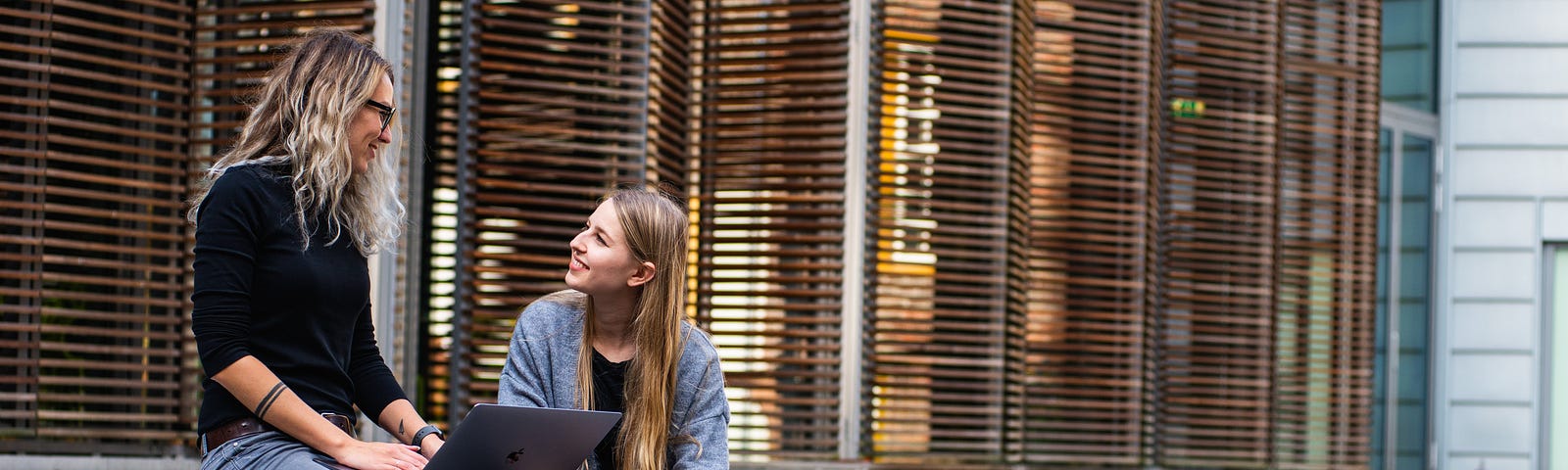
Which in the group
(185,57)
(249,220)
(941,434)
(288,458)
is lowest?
(941,434)

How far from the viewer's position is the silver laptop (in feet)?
8.23

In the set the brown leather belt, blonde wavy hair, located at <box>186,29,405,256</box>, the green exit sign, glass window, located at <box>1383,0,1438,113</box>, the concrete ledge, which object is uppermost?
glass window, located at <box>1383,0,1438,113</box>

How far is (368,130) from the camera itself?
2.60 meters

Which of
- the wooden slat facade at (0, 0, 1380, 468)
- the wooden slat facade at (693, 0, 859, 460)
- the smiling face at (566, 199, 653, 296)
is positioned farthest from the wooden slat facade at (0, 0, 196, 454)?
the smiling face at (566, 199, 653, 296)

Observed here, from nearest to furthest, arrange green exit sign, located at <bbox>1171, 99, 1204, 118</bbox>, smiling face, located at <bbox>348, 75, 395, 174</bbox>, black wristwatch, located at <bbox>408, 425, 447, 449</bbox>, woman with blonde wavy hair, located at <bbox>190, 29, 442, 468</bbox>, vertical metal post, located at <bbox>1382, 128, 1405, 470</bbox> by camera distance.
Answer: woman with blonde wavy hair, located at <bbox>190, 29, 442, 468</bbox> → smiling face, located at <bbox>348, 75, 395, 174</bbox> → black wristwatch, located at <bbox>408, 425, 447, 449</bbox> → green exit sign, located at <bbox>1171, 99, 1204, 118</bbox> → vertical metal post, located at <bbox>1382, 128, 1405, 470</bbox>

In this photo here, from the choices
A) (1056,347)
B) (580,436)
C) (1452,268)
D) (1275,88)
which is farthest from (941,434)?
(1452,268)

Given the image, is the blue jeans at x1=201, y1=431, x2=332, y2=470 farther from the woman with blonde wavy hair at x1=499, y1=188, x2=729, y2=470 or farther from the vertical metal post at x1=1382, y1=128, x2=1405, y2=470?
the vertical metal post at x1=1382, y1=128, x2=1405, y2=470

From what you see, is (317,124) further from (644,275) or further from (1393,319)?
(1393,319)

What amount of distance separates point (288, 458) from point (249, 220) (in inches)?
15.3

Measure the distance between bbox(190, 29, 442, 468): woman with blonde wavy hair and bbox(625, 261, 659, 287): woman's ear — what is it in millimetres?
579

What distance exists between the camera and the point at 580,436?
2.69 m

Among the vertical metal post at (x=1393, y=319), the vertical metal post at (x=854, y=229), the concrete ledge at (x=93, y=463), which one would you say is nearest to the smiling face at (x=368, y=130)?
the concrete ledge at (x=93, y=463)

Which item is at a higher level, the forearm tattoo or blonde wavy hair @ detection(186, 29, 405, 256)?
blonde wavy hair @ detection(186, 29, 405, 256)

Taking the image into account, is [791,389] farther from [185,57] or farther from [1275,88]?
[1275,88]
